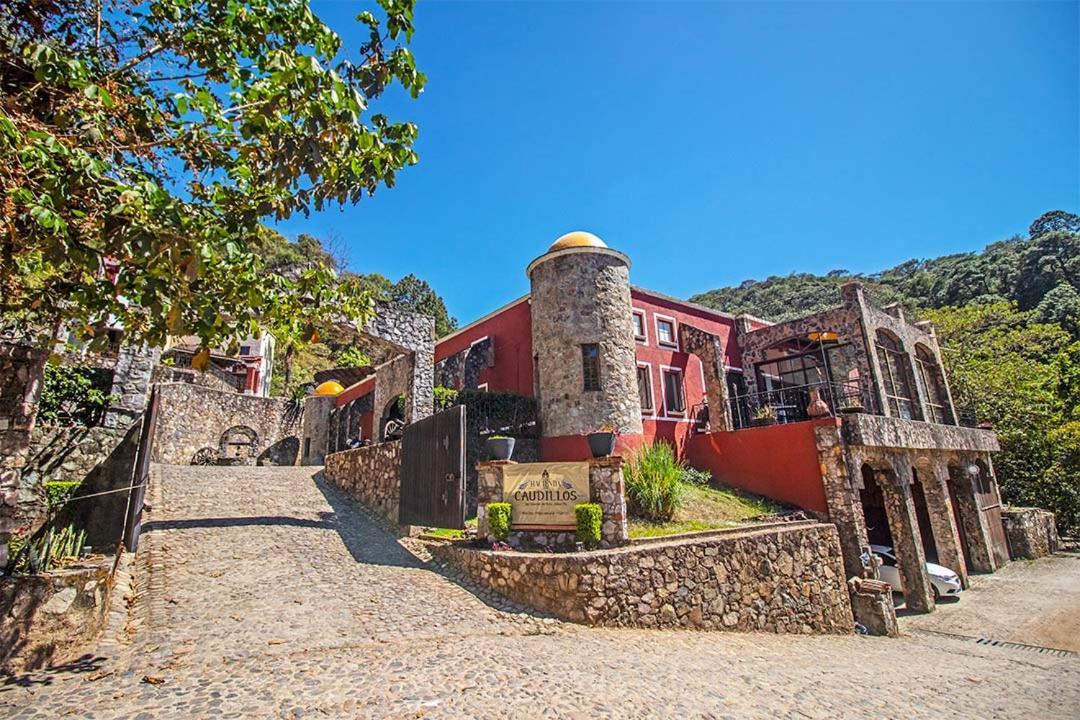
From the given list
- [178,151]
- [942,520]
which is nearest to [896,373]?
[942,520]

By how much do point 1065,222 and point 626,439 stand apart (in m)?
60.9

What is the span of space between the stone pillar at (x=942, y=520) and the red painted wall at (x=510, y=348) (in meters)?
13.0

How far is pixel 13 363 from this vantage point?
7.94 metres

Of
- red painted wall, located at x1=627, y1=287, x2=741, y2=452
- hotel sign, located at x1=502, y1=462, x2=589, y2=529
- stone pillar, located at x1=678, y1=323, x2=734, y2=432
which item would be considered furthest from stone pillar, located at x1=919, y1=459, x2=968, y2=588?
hotel sign, located at x1=502, y1=462, x2=589, y2=529

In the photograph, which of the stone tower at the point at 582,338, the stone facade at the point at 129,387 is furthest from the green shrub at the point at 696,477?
the stone facade at the point at 129,387

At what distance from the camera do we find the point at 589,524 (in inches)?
331

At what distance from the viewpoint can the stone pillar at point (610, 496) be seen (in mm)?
8508

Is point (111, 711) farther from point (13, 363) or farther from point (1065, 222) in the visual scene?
point (1065, 222)

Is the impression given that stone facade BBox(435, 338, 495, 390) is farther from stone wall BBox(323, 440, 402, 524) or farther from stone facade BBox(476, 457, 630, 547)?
stone facade BBox(476, 457, 630, 547)

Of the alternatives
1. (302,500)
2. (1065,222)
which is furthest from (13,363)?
(1065,222)

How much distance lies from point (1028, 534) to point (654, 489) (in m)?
17.3

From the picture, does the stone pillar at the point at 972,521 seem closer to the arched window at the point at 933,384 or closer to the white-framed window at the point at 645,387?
the arched window at the point at 933,384

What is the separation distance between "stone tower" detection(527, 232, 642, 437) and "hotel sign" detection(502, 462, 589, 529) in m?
6.49

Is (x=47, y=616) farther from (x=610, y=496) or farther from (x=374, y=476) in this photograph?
(x=374, y=476)
